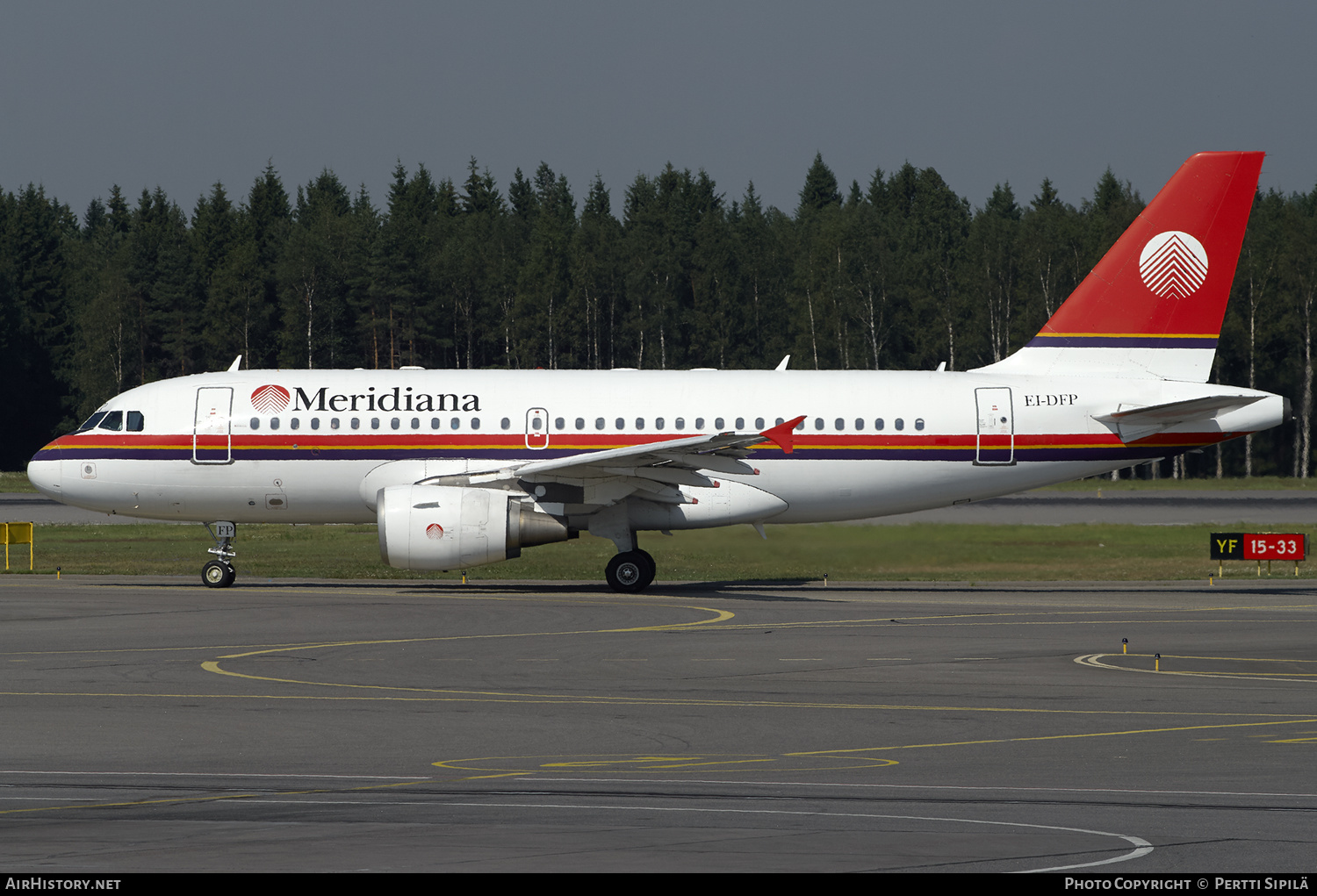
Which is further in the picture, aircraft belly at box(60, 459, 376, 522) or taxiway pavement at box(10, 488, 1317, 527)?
taxiway pavement at box(10, 488, 1317, 527)

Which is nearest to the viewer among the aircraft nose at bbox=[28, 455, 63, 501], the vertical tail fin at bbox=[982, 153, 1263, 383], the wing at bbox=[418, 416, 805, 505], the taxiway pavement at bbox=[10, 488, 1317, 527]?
the wing at bbox=[418, 416, 805, 505]

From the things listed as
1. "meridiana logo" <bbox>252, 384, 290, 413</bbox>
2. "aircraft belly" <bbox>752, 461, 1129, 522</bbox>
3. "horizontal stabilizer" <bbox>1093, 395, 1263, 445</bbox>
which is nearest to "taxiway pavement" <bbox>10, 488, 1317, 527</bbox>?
"aircraft belly" <bbox>752, 461, 1129, 522</bbox>

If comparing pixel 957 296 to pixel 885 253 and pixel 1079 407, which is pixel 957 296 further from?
pixel 1079 407

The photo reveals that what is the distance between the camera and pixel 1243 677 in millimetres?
18422

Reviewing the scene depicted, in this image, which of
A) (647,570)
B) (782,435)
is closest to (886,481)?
(782,435)

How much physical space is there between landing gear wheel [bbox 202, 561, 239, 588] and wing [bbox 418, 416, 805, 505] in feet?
15.3

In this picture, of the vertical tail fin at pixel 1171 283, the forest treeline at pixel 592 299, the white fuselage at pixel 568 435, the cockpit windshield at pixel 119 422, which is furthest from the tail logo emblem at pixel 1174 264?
the forest treeline at pixel 592 299

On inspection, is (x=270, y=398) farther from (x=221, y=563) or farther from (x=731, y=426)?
(x=731, y=426)

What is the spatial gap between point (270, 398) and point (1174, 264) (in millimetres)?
19333

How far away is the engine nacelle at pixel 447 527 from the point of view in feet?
91.9

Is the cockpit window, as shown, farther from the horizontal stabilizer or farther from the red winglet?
the horizontal stabilizer

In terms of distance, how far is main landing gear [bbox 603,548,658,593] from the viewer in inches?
1174

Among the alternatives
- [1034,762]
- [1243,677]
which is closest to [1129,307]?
[1243,677]

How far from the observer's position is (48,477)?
30.8 metres
